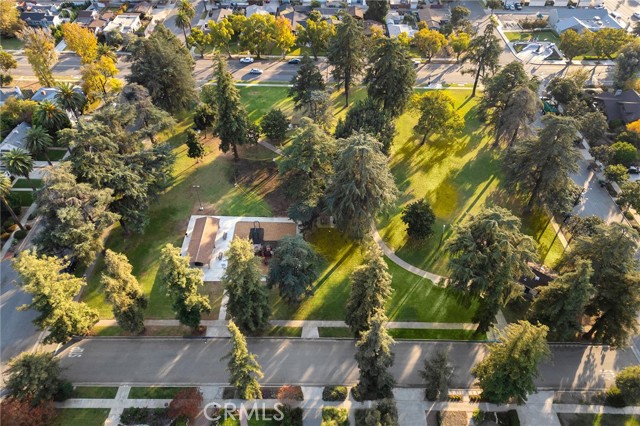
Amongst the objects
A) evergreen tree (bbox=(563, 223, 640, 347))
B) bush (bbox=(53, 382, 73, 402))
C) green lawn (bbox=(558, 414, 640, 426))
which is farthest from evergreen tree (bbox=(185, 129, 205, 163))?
green lawn (bbox=(558, 414, 640, 426))

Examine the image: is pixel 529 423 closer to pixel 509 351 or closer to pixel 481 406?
pixel 481 406

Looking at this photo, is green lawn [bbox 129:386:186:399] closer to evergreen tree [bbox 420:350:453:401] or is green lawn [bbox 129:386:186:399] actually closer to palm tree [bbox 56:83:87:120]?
evergreen tree [bbox 420:350:453:401]

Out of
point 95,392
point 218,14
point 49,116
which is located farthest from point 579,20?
point 95,392

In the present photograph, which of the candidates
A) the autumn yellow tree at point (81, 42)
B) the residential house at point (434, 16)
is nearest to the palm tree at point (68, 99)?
the autumn yellow tree at point (81, 42)

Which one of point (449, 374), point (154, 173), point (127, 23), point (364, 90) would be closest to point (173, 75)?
point (154, 173)

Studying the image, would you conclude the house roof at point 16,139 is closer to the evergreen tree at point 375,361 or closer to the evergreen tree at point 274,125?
the evergreen tree at point 274,125

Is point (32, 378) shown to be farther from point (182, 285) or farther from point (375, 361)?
point (375, 361)
